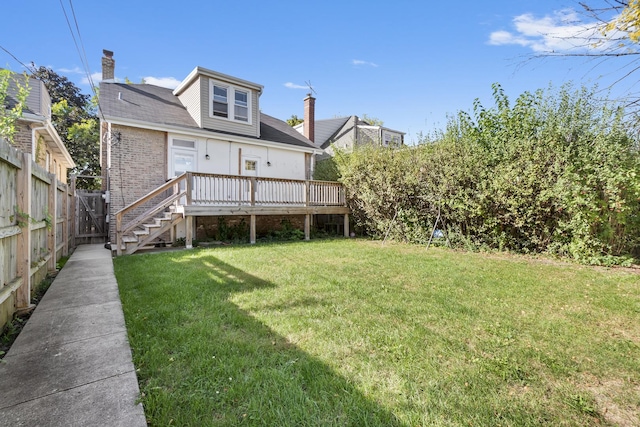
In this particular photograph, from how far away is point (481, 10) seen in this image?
23.0ft

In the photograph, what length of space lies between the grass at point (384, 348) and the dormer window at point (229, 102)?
27.2 feet

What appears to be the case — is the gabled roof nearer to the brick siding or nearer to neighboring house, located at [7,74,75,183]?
the brick siding

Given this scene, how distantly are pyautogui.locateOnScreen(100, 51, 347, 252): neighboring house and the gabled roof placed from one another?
0.11 ft

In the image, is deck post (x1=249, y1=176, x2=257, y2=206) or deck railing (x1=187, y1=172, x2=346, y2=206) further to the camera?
deck post (x1=249, y1=176, x2=257, y2=206)

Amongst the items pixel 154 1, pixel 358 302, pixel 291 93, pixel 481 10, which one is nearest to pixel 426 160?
pixel 481 10

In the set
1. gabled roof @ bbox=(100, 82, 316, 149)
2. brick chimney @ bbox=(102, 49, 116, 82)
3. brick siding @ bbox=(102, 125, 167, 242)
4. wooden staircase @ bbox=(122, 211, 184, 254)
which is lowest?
wooden staircase @ bbox=(122, 211, 184, 254)

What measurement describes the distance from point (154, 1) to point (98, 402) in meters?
10.9

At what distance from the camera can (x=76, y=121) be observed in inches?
848

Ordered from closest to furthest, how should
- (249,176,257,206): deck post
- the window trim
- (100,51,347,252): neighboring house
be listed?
(100,51,347,252): neighboring house
(249,176,257,206): deck post
the window trim

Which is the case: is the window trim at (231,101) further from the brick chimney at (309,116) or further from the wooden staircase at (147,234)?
the wooden staircase at (147,234)

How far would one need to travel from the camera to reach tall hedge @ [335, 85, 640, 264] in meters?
6.41

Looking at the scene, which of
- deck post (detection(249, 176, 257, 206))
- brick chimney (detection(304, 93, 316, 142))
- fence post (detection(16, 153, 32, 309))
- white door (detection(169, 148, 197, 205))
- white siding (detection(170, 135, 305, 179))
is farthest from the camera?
brick chimney (detection(304, 93, 316, 142))

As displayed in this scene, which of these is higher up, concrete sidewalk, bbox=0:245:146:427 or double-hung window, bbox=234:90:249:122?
double-hung window, bbox=234:90:249:122

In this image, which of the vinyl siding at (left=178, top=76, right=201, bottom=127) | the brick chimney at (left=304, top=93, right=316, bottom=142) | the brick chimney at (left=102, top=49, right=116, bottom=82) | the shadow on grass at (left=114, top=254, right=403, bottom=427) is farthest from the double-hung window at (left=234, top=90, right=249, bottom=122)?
the shadow on grass at (left=114, top=254, right=403, bottom=427)
